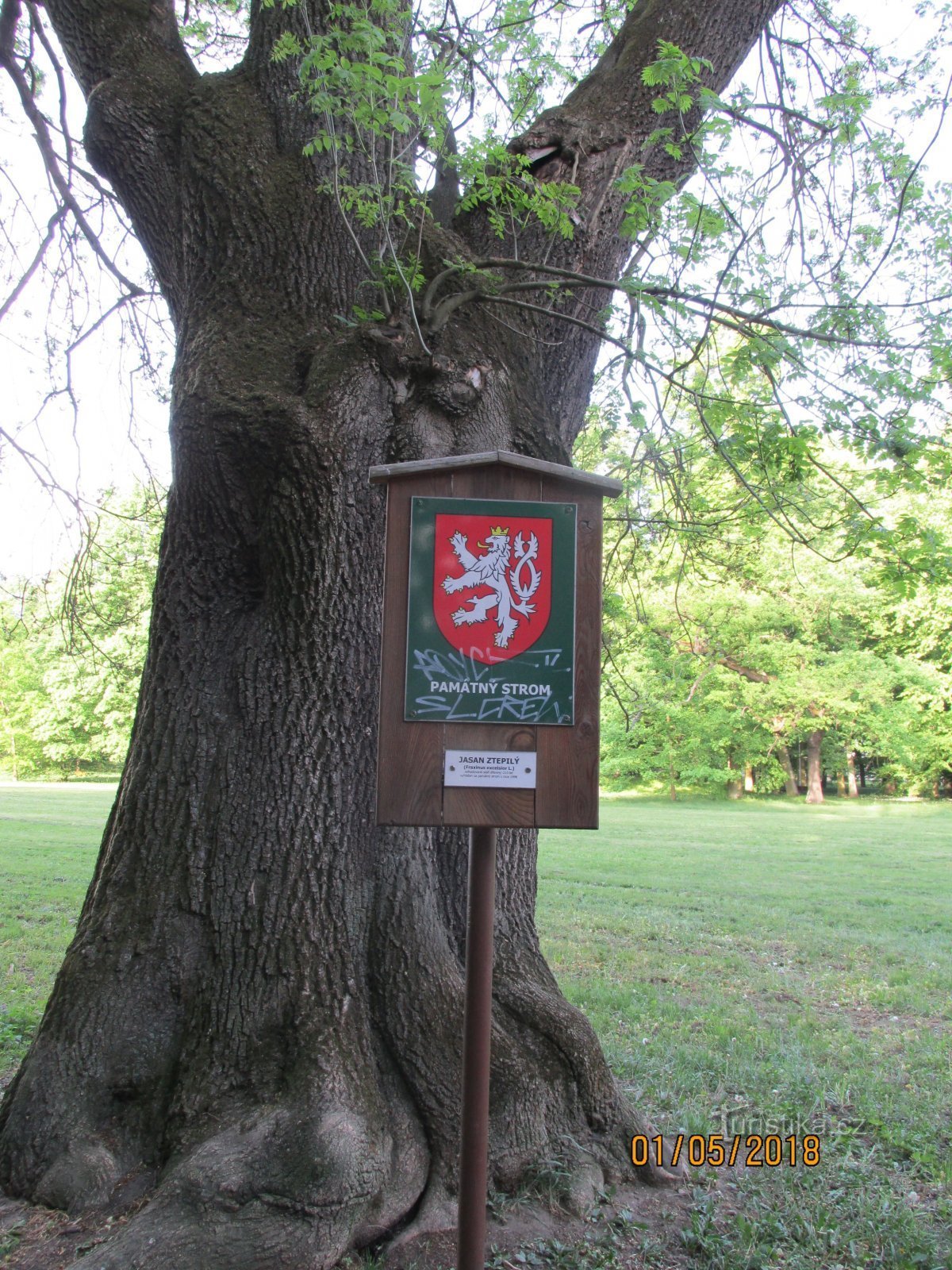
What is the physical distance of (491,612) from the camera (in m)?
2.59

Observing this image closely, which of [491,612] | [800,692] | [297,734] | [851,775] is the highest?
[800,692]

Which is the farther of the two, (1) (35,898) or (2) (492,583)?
(1) (35,898)

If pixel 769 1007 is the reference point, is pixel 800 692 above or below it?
above

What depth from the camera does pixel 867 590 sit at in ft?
83.3

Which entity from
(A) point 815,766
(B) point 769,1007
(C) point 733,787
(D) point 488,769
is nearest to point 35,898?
(B) point 769,1007

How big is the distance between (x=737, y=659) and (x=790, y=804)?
5151mm

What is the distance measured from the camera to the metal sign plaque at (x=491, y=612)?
8.38 ft

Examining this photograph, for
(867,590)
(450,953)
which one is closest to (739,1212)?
(450,953)

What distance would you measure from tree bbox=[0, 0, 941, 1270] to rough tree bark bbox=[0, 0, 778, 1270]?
0.5 inches

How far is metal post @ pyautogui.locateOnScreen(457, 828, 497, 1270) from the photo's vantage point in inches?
96.7

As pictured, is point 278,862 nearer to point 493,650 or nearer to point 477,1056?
point 477,1056

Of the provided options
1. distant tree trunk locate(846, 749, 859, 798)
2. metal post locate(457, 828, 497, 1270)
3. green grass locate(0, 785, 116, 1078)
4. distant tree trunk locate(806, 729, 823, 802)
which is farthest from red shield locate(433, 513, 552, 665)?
distant tree trunk locate(846, 749, 859, 798)

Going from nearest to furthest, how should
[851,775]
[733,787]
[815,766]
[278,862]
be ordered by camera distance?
1. [278,862]
2. [815,766]
3. [733,787]
4. [851,775]
